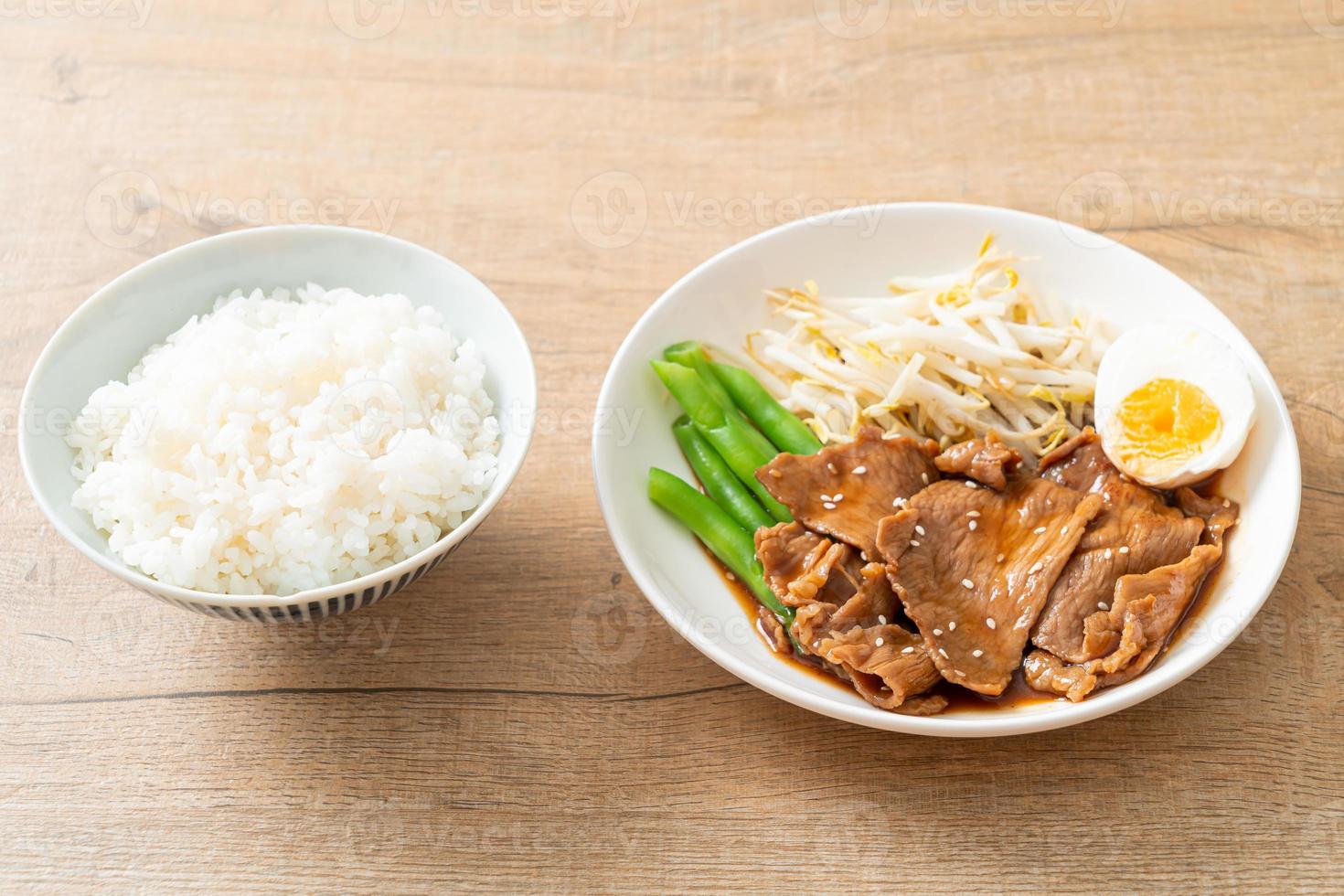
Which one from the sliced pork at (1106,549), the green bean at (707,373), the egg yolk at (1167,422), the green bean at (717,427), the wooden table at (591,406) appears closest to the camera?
the wooden table at (591,406)

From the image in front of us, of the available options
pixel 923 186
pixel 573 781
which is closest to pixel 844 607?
pixel 573 781

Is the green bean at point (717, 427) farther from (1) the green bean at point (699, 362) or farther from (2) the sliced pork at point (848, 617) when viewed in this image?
(2) the sliced pork at point (848, 617)

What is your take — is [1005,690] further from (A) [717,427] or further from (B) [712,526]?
(A) [717,427]

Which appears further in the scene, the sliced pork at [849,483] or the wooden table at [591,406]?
the sliced pork at [849,483]

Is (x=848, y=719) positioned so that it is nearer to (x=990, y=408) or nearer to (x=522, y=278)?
(x=990, y=408)

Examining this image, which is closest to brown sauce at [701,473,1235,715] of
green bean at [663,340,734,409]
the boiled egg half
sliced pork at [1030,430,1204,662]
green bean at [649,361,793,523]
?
sliced pork at [1030,430,1204,662]

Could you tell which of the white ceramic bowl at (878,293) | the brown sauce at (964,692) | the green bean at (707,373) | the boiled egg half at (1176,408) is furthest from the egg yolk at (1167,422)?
the green bean at (707,373)

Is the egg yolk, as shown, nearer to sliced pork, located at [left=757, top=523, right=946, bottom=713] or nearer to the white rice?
sliced pork, located at [left=757, top=523, right=946, bottom=713]
